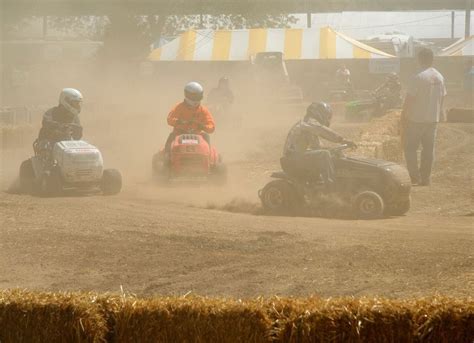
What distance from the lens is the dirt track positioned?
8.47m

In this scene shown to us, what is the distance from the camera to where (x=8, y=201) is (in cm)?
1365

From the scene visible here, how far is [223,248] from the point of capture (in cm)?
1004

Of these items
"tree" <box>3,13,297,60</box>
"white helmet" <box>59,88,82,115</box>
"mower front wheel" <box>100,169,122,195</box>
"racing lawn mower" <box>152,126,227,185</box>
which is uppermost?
"tree" <box>3,13,297,60</box>

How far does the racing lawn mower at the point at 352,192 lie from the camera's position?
12.3m

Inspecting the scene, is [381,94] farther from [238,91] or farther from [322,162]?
[322,162]

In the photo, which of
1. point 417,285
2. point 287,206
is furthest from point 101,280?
point 287,206

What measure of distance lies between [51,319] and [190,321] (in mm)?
846

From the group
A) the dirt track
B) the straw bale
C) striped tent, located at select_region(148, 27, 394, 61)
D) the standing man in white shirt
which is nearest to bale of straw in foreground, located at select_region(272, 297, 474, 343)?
the dirt track

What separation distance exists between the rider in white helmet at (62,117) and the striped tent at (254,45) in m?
25.7

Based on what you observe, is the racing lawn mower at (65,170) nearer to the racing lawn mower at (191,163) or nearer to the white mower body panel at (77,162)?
the white mower body panel at (77,162)

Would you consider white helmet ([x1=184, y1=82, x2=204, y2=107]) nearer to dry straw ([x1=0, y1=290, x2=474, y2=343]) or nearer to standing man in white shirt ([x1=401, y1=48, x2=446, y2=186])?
standing man in white shirt ([x1=401, y1=48, x2=446, y2=186])

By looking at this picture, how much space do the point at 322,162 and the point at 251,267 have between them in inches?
142

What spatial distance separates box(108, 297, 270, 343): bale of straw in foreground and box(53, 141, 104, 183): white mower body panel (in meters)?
8.67

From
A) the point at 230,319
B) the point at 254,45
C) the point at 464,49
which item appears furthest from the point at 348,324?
the point at 464,49
